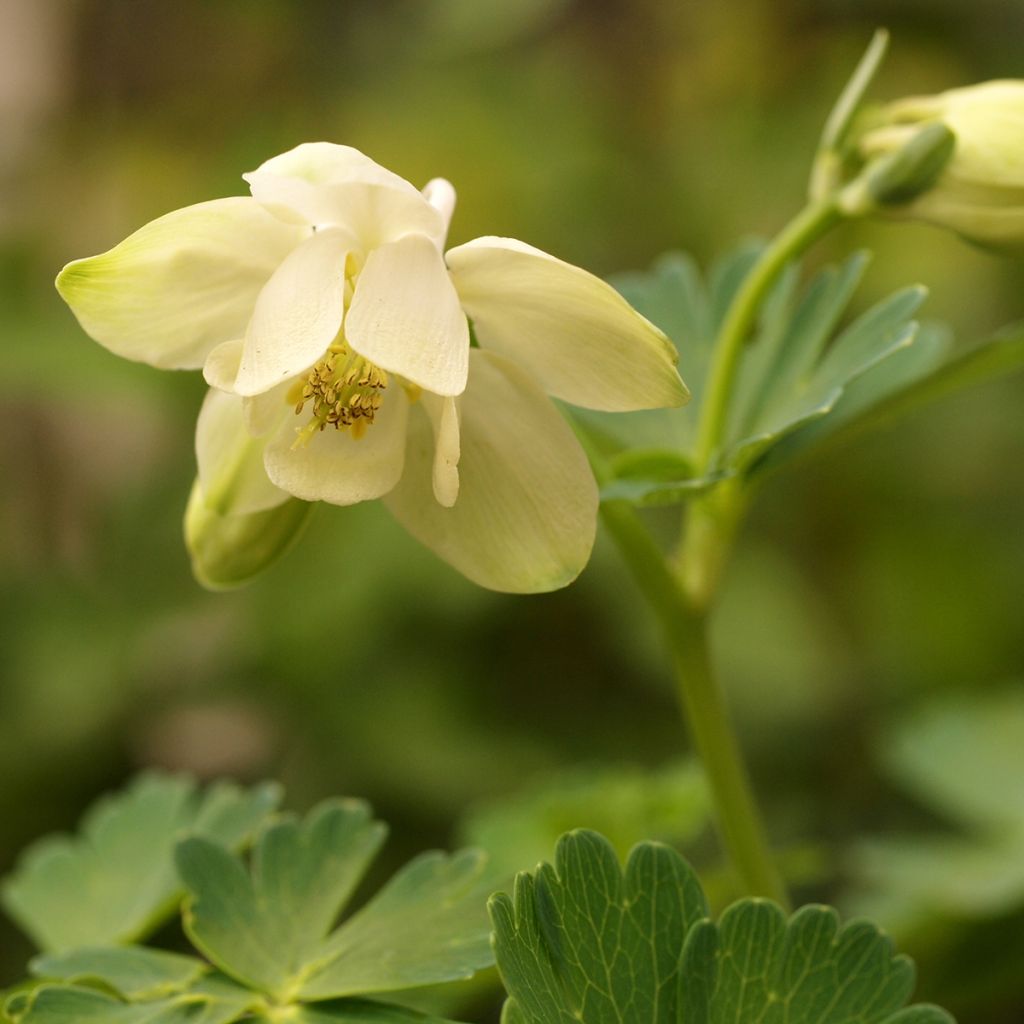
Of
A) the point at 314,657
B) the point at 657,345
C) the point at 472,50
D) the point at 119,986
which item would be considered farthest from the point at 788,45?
the point at 119,986

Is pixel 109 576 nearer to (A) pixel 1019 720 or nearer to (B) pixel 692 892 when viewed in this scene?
(A) pixel 1019 720

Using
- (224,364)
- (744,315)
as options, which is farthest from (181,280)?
(744,315)

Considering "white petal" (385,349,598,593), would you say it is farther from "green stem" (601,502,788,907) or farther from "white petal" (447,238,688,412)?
"green stem" (601,502,788,907)

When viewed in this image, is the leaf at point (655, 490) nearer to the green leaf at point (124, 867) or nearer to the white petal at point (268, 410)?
the white petal at point (268, 410)

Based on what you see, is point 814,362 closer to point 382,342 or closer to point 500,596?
point 382,342

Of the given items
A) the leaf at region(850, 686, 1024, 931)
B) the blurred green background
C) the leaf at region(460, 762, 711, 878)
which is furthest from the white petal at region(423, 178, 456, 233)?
the blurred green background

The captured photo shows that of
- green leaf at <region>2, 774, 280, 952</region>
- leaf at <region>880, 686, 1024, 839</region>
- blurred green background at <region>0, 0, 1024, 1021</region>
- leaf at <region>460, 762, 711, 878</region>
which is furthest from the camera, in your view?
blurred green background at <region>0, 0, 1024, 1021</region>
